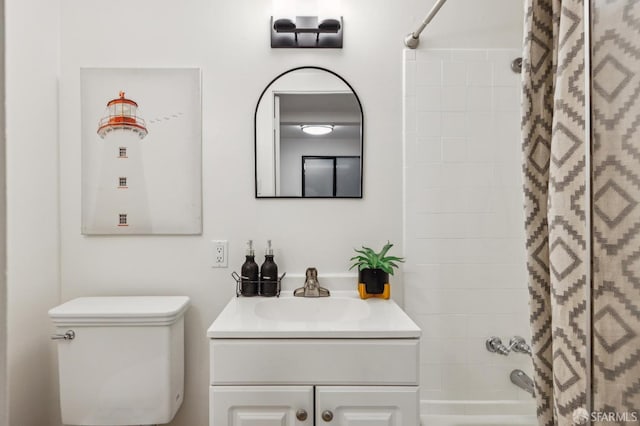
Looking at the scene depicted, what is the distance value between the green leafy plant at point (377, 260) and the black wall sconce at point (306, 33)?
919mm

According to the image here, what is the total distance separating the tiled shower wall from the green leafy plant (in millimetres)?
130

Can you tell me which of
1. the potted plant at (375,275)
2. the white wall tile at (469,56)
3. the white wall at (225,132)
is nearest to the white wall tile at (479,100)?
the white wall tile at (469,56)

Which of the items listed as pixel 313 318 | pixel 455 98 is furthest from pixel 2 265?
pixel 455 98

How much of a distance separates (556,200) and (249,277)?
1.25m

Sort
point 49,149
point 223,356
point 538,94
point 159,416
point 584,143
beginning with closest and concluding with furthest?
point 584,143 → point 538,94 → point 223,356 → point 159,416 → point 49,149

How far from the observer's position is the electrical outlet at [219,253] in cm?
165

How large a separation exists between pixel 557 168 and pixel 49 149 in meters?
1.84

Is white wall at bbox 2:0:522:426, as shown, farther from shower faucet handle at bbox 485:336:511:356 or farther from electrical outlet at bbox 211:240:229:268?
shower faucet handle at bbox 485:336:511:356

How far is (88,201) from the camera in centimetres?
164

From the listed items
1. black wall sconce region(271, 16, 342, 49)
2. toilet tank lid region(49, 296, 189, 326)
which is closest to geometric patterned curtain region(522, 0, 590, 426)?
black wall sconce region(271, 16, 342, 49)

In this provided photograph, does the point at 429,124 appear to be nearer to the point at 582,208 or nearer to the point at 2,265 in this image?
the point at 582,208

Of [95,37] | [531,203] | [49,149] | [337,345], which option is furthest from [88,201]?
[531,203]

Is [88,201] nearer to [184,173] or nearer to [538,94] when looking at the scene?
[184,173]

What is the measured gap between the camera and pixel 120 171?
1.63m
